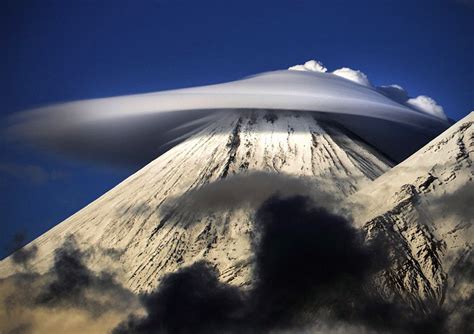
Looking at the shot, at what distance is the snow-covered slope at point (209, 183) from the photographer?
87.7m

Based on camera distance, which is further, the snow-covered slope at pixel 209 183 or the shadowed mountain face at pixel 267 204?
the snow-covered slope at pixel 209 183

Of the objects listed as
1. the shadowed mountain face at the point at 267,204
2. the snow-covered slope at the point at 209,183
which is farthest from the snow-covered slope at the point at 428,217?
the snow-covered slope at the point at 209,183

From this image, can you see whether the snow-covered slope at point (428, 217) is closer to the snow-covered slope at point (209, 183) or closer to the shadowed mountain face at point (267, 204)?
the shadowed mountain face at point (267, 204)

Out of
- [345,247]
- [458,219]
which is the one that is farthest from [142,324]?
[458,219]

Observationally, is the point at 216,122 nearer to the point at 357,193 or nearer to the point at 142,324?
the point at 357,193

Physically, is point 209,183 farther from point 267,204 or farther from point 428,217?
point 428,217

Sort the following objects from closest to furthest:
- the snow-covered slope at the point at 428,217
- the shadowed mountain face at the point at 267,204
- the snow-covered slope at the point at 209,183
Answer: the snow-covered slope at the point at 428,217
the shadowed mountain face at the point at 267,204
the snow-covered slope at the point at 209,183

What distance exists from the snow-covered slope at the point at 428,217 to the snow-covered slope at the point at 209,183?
7.73 meters

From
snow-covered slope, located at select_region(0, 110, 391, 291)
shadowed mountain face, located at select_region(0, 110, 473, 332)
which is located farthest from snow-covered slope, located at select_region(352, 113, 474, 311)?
snow-covered slope, located at select_region(0, 110, 391, 291)

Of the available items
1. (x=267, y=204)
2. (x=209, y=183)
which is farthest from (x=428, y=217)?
(x=209, y=183)

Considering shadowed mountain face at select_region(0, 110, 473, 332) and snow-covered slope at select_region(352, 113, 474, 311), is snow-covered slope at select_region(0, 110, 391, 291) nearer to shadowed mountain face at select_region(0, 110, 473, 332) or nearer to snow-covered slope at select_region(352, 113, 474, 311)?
shadowed mountain face at select_region(0, 110, 473, 332)

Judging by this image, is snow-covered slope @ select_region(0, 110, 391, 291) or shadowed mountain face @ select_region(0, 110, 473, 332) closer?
shadowed mountain face @ select_region(0, 110, 473, 332)

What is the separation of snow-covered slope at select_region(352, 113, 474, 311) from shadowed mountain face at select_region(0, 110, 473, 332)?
0.15 metres

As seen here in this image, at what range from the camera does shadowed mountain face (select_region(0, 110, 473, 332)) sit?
263ft
